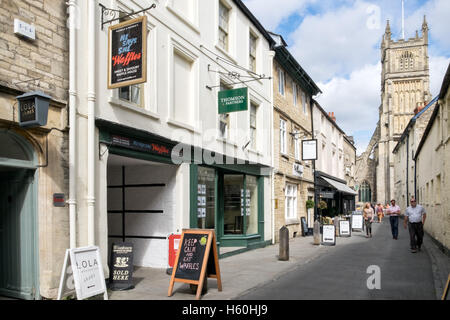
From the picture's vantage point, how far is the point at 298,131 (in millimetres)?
21562

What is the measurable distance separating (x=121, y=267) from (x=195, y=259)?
61.1 inches

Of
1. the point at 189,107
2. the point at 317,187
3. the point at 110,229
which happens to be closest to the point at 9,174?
the point at 110,229

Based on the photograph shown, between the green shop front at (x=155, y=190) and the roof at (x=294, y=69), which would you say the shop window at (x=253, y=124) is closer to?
A: the green shop front at (x=155, y=190)

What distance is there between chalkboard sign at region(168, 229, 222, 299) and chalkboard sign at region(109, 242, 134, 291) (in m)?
1.00

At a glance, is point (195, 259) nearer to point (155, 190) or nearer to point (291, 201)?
point (155, 190)

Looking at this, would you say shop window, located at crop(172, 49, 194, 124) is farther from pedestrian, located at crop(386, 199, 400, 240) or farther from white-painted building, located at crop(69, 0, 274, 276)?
pedestrian, located at crop(386, 199, 400, 240)

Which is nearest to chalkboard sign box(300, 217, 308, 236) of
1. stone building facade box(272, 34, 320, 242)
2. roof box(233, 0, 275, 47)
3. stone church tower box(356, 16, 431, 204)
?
stone building facade box(272, 34, 320, 242)

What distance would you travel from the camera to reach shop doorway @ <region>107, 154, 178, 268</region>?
10367mm

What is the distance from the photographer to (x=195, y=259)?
24.4 feet

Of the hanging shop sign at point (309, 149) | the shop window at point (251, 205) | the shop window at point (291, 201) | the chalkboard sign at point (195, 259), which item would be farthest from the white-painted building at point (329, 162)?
the chalkboard sign at point (195, 259)

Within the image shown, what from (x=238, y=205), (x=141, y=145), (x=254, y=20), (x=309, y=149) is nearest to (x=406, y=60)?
(x=309, y=149)

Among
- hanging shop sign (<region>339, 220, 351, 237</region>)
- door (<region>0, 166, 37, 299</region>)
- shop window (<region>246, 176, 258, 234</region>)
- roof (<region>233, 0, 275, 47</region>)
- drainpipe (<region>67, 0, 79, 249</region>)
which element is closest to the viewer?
door (<region>0, 166, 37, 299</region>)

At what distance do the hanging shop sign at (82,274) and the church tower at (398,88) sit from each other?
206 feet

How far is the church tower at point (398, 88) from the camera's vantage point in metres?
65.7
